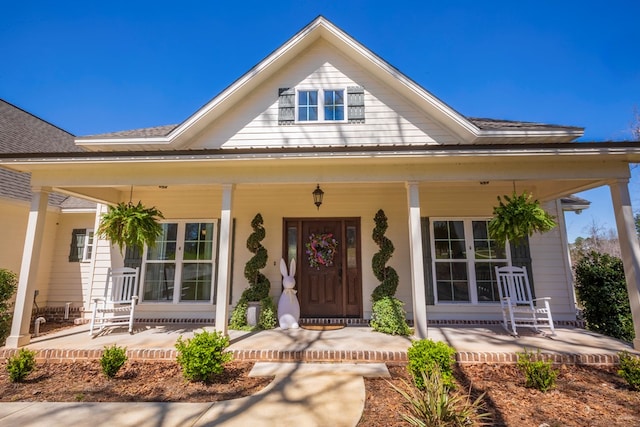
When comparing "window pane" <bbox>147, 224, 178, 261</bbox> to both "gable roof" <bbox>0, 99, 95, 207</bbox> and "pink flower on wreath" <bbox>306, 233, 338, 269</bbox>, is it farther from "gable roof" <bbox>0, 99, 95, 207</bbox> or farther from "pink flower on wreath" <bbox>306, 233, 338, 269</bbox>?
"pink flower on wreath" <bbox>306, 233, 338, 269</bbox>

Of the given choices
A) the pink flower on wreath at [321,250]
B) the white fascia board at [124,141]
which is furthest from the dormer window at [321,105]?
the white fascia board at [124,141]

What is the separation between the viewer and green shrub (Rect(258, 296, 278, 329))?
581cm

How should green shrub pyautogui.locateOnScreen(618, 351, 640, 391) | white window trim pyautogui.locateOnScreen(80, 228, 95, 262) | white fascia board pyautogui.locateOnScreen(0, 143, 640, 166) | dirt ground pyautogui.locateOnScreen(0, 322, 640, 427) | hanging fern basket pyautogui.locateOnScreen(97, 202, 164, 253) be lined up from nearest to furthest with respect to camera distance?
dirt ground pyautogui.locateOnScreen(0, 322, 640, 427) → green shrub pyautogui.locateOnScreen(618, 351, 640, 391) → white fascia board pyautogui.locateOnScreen(0, 143, 640, 166) → hanging fern basket pyautogui.locateOnScreen(97, 202, 164, 253) → white window trim pyautogui.locateOnScreen(80, 228, 95, 262)

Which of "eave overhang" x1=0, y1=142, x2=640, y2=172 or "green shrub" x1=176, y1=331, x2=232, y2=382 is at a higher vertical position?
"eave overhang" x1=0, y1=142, x2=640, y2=172

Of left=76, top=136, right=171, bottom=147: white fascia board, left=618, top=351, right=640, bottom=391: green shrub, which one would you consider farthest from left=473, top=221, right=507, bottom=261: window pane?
left=76, top=136, right=171, bottom=147: white fascia board

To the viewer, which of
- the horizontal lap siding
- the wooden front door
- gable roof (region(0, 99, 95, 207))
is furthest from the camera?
the horizontal lap siding

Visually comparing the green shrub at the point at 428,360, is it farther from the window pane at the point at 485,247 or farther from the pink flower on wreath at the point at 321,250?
the window pane at the point at 485,247

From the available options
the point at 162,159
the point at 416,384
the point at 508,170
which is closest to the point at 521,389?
the point at 416,384

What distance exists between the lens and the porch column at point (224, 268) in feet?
15.5

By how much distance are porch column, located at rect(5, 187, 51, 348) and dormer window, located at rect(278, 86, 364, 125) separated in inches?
182

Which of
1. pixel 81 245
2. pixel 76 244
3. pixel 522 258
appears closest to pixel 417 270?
pixel 522 258

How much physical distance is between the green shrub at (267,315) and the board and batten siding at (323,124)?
3368 millimetres

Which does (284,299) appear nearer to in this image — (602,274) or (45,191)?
(45,191)

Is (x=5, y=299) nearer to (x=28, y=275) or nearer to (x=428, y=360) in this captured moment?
(x=28, y=275)
